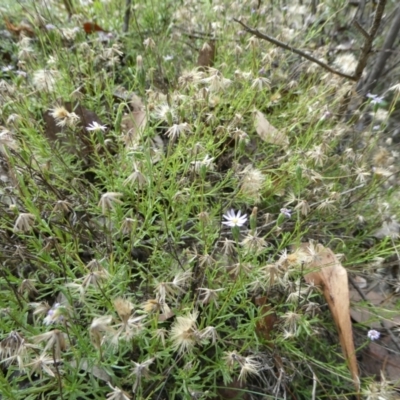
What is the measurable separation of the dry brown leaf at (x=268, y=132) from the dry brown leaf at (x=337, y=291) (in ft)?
1.74

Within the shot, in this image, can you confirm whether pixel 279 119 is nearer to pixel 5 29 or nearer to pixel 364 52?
pixel 364 52

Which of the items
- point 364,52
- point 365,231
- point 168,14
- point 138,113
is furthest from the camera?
point 168,14

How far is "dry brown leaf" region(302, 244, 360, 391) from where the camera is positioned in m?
1.51

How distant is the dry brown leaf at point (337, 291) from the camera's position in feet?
4.95

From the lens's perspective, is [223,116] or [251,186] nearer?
[251,186]

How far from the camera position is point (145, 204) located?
159 cm

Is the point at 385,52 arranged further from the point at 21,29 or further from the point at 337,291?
the point at 21,29

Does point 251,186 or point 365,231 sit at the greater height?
point 251,186

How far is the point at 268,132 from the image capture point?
196 centimetres

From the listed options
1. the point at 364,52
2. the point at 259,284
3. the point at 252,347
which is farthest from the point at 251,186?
the point at 364,52

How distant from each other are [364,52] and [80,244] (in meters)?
1.46

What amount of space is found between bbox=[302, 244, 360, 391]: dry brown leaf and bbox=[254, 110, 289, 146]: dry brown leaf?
0.53 m

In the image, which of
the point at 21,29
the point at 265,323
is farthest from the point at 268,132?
the point at 21,29

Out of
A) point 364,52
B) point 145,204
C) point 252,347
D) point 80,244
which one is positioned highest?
point 364,52
